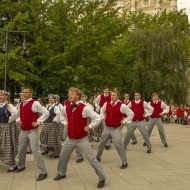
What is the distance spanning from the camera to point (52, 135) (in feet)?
29.5

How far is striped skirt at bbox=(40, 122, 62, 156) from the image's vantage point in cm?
898

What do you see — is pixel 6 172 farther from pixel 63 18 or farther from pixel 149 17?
pixel 149 17

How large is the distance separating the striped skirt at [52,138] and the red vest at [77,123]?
2890mm

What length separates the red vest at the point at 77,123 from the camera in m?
6.13

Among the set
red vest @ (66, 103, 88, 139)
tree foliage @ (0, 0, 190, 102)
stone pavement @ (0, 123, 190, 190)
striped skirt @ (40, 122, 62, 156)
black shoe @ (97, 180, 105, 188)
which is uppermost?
tree foliage @ (0, 0, 190, 102)

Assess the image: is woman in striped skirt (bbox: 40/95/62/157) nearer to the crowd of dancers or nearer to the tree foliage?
the crowd of dancers

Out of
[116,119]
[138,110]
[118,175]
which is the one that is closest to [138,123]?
[138,110]

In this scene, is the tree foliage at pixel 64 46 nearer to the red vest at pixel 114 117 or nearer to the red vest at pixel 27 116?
the red vest at pixel 114 117

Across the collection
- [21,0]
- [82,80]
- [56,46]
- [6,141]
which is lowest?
[6,141]

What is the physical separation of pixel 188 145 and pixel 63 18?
12062mm

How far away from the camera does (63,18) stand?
2077 cm

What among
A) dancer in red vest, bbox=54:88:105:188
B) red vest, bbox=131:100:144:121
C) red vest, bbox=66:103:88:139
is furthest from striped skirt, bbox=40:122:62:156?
red vest, bbox=66:103:88:139

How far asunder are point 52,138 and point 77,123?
3.02 m

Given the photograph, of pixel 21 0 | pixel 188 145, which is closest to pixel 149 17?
pixel 21 0
